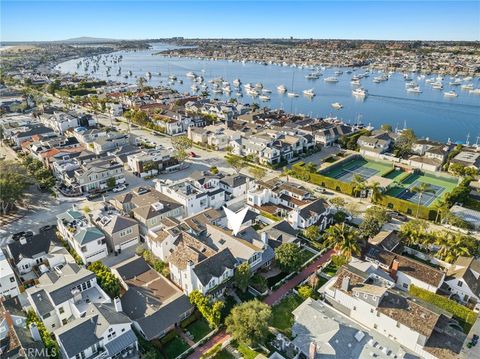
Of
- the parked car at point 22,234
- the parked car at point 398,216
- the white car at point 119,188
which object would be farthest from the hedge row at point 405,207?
the parked car at point 22,234

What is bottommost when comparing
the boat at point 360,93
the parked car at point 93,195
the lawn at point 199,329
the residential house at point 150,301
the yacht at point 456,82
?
the lawn at point 199,329

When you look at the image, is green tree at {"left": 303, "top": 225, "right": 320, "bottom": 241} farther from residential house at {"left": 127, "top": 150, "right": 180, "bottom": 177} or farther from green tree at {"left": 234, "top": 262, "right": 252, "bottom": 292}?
residential house at {"left": 127, "top": 150, "right": 180, "bottom": 177}

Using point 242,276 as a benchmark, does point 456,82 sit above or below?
above

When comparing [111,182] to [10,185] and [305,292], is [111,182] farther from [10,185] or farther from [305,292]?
[305,292]

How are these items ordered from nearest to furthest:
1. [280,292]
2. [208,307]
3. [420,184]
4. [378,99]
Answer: [208,307] < [280,292] < [420,184] < [378,99]

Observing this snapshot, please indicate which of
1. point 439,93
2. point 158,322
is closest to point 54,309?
point 158,322

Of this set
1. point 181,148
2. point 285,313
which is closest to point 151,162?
point 181,148

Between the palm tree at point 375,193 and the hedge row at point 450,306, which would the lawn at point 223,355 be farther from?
the palm tree at point 375,193
